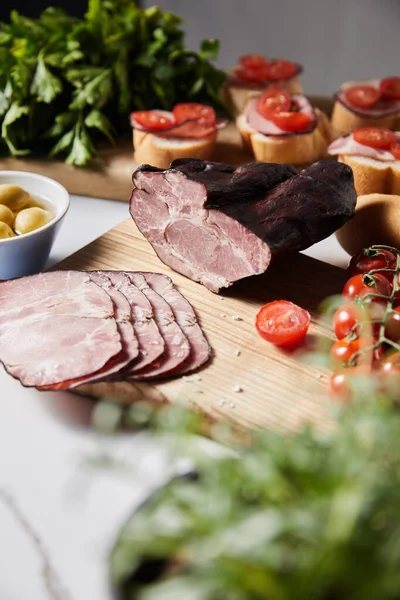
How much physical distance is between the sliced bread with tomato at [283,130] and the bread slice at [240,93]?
0.33 m

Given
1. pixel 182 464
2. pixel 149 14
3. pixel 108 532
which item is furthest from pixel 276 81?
pixel 108 532

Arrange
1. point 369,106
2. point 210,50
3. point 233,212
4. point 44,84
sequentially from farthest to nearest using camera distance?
1. point 210,50
2. point 369,106
3. point 44,84
4. point 233,212

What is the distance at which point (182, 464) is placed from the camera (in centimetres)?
193

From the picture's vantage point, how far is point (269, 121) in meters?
3.32

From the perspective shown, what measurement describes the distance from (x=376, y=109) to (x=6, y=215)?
2.08m

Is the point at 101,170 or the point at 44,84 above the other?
the point at 44,84

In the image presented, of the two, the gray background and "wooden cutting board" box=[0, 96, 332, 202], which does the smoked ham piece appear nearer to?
"wooden cutting board" box=[0, 96, 332, 202]

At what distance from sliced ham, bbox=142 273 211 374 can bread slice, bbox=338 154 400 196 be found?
109 centimetres

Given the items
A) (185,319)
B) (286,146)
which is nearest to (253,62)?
(286,146)

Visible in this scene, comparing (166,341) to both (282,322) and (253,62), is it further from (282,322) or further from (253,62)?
(253,62)

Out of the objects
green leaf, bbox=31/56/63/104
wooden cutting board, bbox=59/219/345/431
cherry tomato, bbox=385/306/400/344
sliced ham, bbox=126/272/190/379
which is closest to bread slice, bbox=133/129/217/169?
green leaf, bbox=31/56/63/104

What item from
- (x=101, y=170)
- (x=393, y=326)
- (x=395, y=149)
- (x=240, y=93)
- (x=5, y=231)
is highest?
(x=395, y=149)

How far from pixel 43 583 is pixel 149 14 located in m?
3.08

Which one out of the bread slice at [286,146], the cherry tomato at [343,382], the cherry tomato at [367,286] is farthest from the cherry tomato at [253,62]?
the cherry tomato at [343,382]
